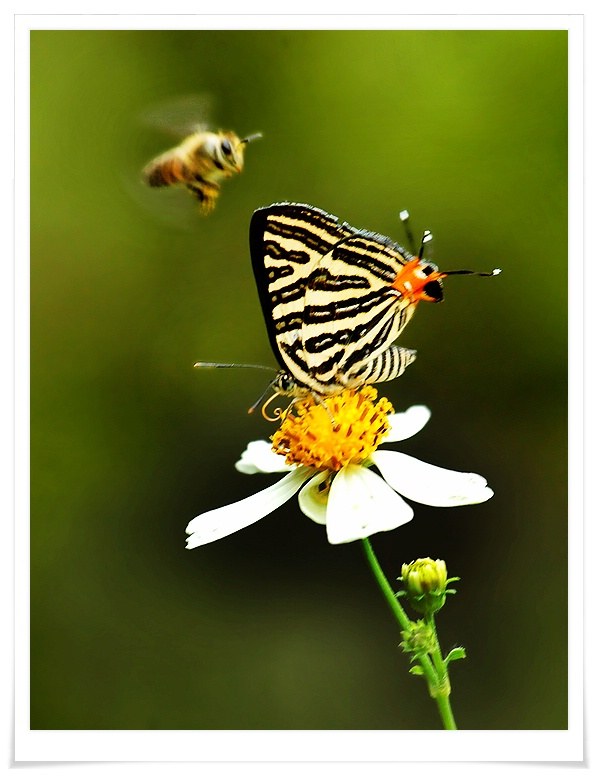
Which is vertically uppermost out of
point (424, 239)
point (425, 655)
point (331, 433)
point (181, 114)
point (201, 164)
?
point (181, 114)

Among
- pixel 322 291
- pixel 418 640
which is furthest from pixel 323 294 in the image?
pixel 418 640

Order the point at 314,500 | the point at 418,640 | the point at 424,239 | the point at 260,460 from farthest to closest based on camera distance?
the point at 424,239
the point at 260,460
the point at 314,500
the point at 418,640

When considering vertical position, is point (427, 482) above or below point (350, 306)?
below

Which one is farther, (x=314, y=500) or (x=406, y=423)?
(x=406, y=423)

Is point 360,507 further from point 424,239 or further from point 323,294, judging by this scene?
point 424,239

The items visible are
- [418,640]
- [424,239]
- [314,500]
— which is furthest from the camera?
[424,239]
